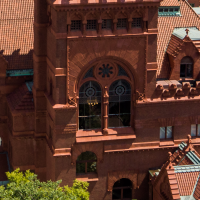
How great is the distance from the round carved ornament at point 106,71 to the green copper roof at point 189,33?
8.97m

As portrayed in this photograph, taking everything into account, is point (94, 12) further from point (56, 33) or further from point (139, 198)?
point (139, 198)

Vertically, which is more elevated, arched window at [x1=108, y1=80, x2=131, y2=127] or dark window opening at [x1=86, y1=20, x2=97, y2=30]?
dark window opening at [x1=86, y1=20, x2=97, y2=30]

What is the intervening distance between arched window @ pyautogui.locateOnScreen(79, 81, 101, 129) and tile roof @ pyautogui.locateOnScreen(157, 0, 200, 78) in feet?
27.0

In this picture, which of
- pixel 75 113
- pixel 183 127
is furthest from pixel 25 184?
pixel 183 127

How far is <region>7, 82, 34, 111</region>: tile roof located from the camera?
73.1 m

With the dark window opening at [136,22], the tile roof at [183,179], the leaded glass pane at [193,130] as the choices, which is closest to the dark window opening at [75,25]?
the dark window opening at [136,22]

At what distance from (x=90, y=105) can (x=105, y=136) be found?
3.64 m

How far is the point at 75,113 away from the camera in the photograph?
225ft

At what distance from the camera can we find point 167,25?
7581cm

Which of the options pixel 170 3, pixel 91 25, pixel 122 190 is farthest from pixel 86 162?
pixel 170 3

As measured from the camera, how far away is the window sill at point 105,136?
69812 millimetres

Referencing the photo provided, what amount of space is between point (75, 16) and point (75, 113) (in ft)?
32.5

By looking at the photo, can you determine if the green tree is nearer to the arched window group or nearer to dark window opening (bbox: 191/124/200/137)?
the arched window group

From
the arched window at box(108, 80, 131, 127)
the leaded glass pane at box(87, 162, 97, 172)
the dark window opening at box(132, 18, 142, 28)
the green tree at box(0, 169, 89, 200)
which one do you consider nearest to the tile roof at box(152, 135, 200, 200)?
the arched window at box(108, 80, 131, 127)
